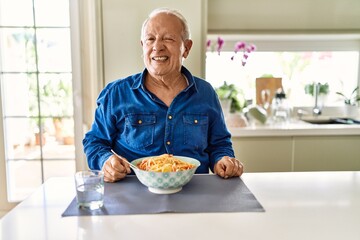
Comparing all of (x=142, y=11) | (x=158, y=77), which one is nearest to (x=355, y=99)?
(x=142, y=11)

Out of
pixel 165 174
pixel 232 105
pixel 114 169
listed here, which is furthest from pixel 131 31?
pixel 165 174

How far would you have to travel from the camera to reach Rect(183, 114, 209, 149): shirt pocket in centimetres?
A: 144

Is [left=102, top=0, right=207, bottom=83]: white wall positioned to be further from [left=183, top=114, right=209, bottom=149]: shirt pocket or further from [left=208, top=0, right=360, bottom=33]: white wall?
[left=183, top=114, right=209, bottom=149]: shirt pocket

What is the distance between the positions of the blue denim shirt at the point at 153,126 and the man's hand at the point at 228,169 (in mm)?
141

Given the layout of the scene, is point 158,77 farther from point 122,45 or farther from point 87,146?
point 122,45

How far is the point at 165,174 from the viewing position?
1.05m

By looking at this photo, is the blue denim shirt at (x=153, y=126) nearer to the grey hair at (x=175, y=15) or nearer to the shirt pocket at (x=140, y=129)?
the shirt pocket at (x=140, y=129)

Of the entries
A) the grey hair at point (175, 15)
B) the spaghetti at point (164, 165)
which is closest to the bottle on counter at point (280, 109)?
the grey hair at point (175, 15)

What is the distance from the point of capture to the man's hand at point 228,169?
1.27m

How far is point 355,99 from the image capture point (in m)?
3.09

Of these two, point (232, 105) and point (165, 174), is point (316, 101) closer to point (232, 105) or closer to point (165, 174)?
point (232, 105)

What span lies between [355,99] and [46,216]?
291 centimetres

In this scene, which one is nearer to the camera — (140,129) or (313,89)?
(140,129)

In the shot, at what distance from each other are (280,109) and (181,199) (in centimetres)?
192
